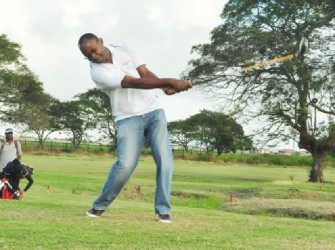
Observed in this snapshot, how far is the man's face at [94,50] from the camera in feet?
21.2

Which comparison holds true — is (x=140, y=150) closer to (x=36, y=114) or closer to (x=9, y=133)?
(x=9, y=133)

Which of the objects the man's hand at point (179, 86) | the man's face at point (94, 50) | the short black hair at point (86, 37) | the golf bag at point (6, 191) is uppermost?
the short black hair at point (86, 37)

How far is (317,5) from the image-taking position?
34469 millimetres

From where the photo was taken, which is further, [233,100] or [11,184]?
[233,100]

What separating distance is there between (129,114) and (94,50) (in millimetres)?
736

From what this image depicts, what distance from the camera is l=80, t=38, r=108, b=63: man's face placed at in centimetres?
645

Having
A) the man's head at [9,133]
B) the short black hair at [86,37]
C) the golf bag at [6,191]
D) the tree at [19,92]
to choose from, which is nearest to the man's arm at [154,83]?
the short black hair at [86,37]

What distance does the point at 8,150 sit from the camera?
1411cm

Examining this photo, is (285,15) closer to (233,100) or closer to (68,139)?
(233,100)

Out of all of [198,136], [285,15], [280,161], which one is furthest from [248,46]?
[198,136]

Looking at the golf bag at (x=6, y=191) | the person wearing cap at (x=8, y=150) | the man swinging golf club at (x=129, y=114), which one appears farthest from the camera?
the person wearing cap at (x=8, y=150)

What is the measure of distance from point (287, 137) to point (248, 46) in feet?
18.6

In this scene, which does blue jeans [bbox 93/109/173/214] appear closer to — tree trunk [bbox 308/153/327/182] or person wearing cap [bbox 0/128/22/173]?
person wearing cap [bbox 0/128/22/173]

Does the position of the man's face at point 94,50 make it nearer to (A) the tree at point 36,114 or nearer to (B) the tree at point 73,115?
(A) the tree at point 36,114
